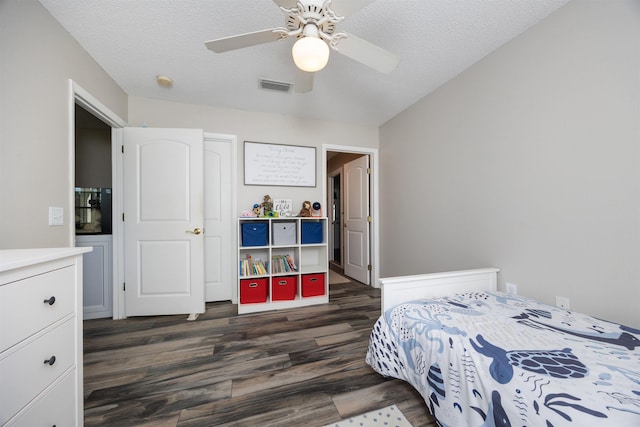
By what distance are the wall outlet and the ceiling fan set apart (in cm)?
185

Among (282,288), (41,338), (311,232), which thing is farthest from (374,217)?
(41,338)

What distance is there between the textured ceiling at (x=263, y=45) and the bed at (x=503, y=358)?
1781 mm

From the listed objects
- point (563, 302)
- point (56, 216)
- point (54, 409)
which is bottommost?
point (54, 409)

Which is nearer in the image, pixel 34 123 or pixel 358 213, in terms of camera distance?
pixel 34 123

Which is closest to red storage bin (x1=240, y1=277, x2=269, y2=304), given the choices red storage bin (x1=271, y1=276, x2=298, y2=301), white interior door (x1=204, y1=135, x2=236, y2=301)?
red storage bin (x1=271, y1=276, x2=298, y2=301)

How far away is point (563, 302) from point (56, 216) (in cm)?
341

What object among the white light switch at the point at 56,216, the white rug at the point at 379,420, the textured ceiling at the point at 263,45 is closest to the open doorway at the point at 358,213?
the textured ceiling at the point at 263,45

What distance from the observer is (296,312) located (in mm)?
2463

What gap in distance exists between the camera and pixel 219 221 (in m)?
2.79

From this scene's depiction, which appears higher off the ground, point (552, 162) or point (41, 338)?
point (552, 162)

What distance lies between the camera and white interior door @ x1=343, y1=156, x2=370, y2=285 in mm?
3408

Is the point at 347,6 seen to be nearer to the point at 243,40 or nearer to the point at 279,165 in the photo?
the point at 243,40

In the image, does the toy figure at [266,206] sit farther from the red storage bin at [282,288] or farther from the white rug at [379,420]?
the white rug at [379,420]

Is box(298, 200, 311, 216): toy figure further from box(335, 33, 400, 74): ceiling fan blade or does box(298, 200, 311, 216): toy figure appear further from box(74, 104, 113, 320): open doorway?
box(74, 104, 113, 320): open doorway
